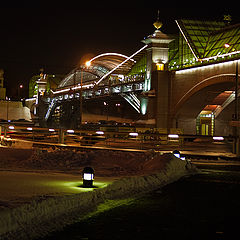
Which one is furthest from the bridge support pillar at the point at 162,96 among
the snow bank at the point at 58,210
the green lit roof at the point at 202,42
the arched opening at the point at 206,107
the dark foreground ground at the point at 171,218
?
the snow bank at the point at 58,210

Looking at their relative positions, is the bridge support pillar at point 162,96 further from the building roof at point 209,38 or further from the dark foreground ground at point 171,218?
the dark foreground ground at point 171,218

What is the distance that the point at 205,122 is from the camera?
188 ft

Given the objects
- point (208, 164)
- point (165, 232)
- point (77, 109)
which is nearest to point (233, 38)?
point (208, 164)

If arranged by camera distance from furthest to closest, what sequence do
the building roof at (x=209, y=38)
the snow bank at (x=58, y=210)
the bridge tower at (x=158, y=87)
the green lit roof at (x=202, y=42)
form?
1. the bridge tower at (x=158, y=87)
2. the green lit roof at (x=202, y=42)
3. the building roof at (x=209, y=38)
4. the snow bank at (x=58, y=210)

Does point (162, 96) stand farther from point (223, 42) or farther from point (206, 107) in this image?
point (223, 42)

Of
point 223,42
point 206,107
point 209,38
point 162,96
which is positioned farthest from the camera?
point 209,38

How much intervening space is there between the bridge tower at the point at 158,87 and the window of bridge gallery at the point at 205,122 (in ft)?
20.0

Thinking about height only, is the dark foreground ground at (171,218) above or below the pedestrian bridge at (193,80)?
below

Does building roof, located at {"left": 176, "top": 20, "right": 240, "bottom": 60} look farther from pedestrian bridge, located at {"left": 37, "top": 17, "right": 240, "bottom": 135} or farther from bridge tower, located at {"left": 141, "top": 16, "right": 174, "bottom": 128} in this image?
bridge tower, located at {"left": 141, "top": 16, "right": 174, "bottom": 128}

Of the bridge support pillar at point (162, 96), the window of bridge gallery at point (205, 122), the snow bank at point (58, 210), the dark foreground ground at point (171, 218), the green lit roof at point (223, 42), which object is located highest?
the green lit roof at point (223, 42)

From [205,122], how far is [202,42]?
30.5 ft

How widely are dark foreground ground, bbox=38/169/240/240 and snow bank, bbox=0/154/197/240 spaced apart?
33 centimetres

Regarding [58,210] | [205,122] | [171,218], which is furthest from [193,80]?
[58,210]

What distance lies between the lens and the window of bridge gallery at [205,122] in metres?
57.0
